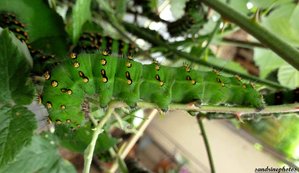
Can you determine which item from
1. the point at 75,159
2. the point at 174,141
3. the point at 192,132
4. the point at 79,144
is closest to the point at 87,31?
the point at 79,144

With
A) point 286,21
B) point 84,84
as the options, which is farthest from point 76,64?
point 286,21

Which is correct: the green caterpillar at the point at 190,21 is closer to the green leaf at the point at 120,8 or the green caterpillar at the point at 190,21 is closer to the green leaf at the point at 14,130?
the green leaf at the point at 120,8

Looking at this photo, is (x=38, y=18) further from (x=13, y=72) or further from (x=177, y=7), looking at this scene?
(x=177, y=7)

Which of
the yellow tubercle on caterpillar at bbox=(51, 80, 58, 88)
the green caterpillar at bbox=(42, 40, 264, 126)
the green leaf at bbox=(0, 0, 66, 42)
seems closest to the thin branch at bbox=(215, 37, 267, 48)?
the green caterpillar at bbox=(42, 40, 264, 126)

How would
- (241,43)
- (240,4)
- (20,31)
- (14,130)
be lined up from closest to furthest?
1. (14,130)
2. (20,31)
3. (240,4)
4. (241,43)

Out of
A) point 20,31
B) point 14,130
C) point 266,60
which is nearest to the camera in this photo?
point 14,130

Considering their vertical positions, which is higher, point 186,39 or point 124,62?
point 186,39

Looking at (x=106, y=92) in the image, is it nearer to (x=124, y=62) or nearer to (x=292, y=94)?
(x=124, y=62)
